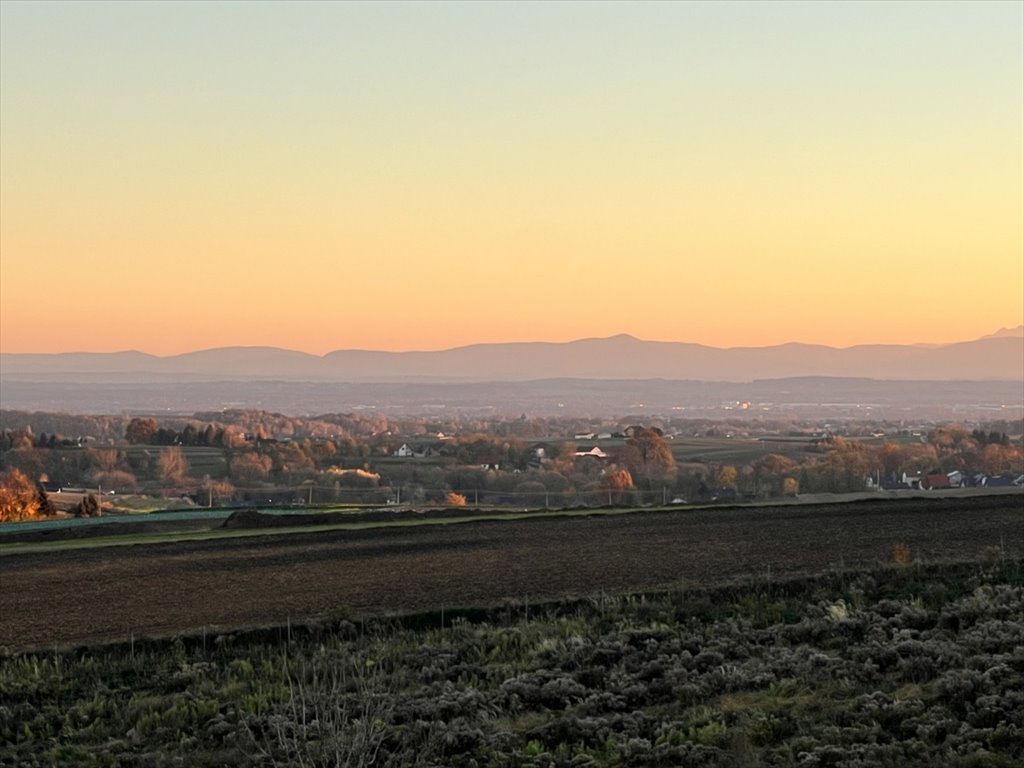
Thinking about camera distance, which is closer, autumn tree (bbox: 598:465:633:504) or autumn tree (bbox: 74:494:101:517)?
autumn tree (bbox: 74:494:101:517)

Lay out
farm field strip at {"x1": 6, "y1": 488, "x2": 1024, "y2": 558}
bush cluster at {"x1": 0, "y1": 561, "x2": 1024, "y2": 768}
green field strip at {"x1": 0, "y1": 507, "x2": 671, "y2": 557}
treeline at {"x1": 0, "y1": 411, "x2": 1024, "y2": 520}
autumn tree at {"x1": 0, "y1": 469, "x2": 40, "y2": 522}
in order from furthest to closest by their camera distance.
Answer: treeline at {"x1": 0, "y1": 411, "x2": 1024, "y2": 520} < autumn tree at {"x1": 0, "y1": 469, "x2": 40, "y2": 522} < farm field strip at {"x1": 6, "y1": 488, "x2": 1024, "y2": 558} < green field strip at {"x1": 0, "y1": 507, "x2": 671, "y2": 557} < bush cluster at {"x1": 0, "y1": 561, "x2": 1024, "y2": 768}

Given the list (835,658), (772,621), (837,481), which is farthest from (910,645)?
(837,481)

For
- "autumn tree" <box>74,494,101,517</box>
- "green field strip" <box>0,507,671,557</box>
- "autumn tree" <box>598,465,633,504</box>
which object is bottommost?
"autumn tree" <box>598,465,633,504</box>

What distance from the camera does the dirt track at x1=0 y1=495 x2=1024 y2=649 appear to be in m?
32.8

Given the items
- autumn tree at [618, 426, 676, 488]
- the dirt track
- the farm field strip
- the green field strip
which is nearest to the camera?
the dirt track

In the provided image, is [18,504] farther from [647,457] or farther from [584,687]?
[647,457]

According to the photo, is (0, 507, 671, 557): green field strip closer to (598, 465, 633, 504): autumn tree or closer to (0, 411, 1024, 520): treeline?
(0, 411, 1024, 520): treeline

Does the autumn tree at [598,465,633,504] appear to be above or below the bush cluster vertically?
below

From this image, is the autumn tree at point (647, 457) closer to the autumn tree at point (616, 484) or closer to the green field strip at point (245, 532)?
the autumn tree at point (616, 484)

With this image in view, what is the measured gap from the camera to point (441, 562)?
→ 39.8 metres

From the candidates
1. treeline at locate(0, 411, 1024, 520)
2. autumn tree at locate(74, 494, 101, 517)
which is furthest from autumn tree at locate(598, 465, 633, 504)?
autumn tree at locate(74, 494, 101, 517)

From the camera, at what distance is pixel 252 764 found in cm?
2017

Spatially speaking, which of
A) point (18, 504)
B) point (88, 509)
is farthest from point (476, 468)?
point (18, 504)

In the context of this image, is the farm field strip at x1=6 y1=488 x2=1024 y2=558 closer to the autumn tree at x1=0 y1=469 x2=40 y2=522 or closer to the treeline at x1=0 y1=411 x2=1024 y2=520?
the autumn tree at x1=0 y1=469 x2=40 y2=522
